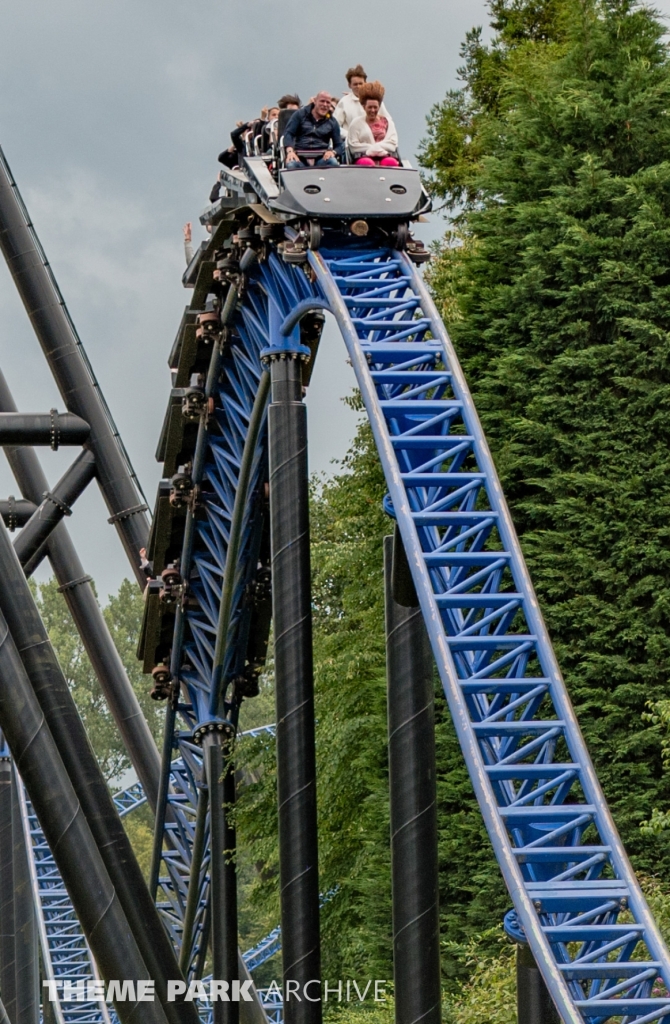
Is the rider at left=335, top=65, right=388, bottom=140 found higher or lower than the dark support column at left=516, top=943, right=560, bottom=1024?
higher

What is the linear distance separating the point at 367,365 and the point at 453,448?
0.67 metres

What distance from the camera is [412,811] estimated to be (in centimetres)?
944

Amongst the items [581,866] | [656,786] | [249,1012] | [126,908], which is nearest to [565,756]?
[656,786]

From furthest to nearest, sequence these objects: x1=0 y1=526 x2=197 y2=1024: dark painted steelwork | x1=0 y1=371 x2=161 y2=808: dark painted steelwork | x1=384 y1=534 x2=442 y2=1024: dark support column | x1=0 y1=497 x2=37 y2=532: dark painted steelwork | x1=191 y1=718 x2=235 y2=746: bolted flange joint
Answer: x1=0 y1=497 x2=37 y2=532: dark painted steelwork → x1=0 y1=371 x2=161 y2=808: dark painted steelwork → x1=191 y1=718 x2=235 y2=746: bolted flange joint → x1=0 y1=526 x2=197 y2=1024: dark painted steelwork → x1=384 y1=534 x2=442 y2=1024: dark support column

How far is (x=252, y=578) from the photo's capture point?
46.7 feet

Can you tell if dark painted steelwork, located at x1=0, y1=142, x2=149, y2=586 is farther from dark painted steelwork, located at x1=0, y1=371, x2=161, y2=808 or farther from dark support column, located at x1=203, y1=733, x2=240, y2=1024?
dark support column, located at x1=203, y1=733, x2=240, y2=1024

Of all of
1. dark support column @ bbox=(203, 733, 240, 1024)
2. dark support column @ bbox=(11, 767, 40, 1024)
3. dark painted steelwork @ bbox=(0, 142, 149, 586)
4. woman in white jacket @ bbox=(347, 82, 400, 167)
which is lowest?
dark support column @ bbox=(203, 733, 240, 1024)

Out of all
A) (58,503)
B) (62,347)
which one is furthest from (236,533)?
(62,347)

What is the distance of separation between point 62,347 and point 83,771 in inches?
242

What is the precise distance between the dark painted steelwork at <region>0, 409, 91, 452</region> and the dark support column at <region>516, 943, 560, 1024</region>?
7.32m

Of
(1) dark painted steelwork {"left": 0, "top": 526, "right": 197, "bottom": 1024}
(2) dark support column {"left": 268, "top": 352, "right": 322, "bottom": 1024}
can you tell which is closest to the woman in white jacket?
(2) dark support column {"left": 268, "top": 352, "right": 322, "bottom": 1024}

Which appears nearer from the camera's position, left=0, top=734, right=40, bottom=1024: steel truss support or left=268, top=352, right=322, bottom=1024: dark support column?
left=268, top=352, right=322, bottom=1024: dark support column

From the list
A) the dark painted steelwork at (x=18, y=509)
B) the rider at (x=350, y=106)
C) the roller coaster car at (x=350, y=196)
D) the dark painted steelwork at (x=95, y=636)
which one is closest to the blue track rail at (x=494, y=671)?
the roller coaster car at (x=350, y=196)

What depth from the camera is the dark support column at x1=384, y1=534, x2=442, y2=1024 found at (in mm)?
9328
